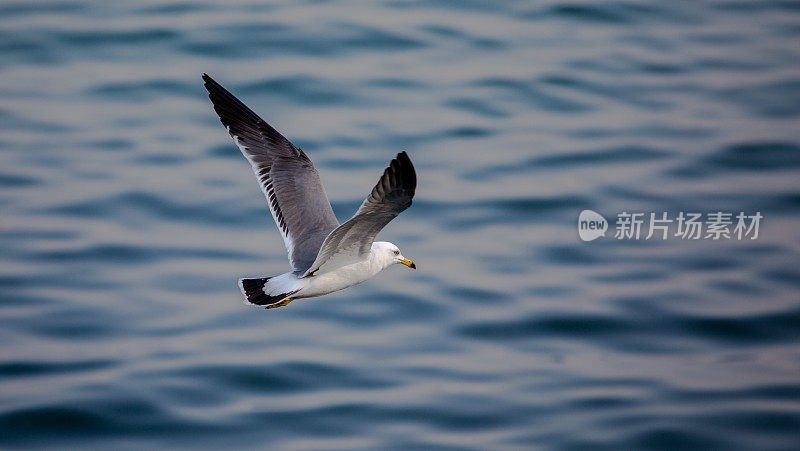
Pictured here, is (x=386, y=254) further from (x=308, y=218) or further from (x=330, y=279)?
(x=308, y=218)

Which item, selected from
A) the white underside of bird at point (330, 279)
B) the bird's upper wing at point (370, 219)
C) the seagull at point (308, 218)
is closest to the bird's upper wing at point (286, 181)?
the seagull at point (308, 218)

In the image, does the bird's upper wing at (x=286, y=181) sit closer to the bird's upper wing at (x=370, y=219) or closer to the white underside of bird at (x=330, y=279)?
the white underside of bird at (x=330, y=279)

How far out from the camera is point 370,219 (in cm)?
888

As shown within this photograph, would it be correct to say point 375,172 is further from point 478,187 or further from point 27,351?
point 27,351

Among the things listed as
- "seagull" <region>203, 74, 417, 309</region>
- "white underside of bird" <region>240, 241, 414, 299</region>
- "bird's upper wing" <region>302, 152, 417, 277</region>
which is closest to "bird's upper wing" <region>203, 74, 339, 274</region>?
"seagull" <region>203, 74, 417, 309</region>

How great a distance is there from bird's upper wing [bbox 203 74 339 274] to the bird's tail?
29 cm

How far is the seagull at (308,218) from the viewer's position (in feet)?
27.8

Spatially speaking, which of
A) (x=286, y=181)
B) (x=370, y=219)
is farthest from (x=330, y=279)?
(x=286, y=181)

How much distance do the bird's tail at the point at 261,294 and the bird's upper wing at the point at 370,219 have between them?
0.85ft

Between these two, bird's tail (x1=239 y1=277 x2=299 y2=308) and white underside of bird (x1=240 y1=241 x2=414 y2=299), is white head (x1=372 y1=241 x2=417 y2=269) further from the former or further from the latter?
bird's tail (x1=239 y1=277 x2=299 y2=308)

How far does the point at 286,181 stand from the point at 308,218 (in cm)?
46

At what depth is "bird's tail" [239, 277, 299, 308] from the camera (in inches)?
377

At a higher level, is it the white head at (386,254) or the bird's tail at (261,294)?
the white head at (386,254)

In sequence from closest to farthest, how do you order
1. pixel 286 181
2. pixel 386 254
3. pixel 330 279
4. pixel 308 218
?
1. pixel 330 279
2. pixel 386 254
3. pixel 308 218
4. pixel 286 181
